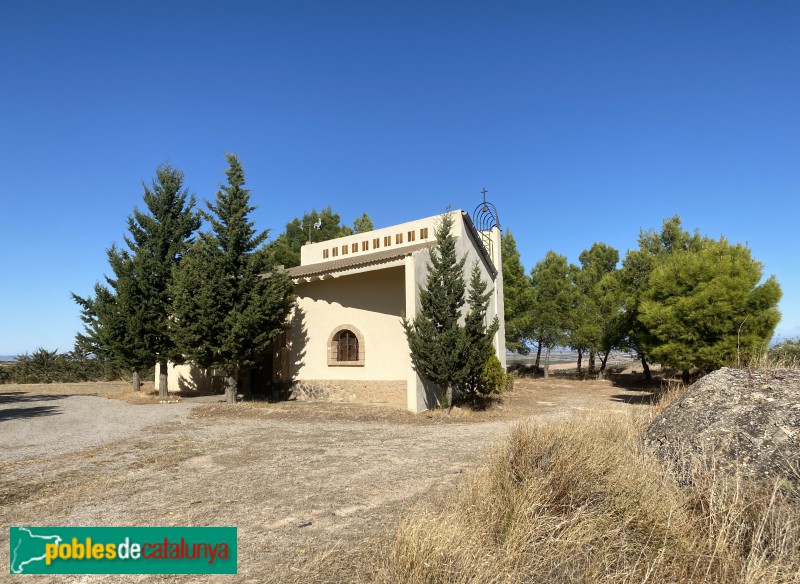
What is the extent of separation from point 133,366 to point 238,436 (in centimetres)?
1024

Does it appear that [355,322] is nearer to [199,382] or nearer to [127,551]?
[199,382]

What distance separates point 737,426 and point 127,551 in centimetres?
555

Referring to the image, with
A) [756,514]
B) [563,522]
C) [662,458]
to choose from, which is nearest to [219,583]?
[563,522]

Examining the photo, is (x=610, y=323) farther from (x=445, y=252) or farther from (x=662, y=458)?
(x=662, y=458)

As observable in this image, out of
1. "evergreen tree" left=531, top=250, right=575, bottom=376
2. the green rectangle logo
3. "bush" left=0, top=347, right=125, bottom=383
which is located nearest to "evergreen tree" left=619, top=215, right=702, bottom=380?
"evergreen tree" left=531, top=250, right=575, bottom=376

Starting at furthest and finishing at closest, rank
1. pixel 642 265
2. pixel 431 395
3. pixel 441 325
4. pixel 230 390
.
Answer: pixel 642 265 → pixel 230 390 → pixel 431 395 → pixel 441 325

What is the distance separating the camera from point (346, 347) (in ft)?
53.4

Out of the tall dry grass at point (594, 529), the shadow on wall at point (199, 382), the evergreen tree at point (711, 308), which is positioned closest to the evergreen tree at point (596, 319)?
the evergreen tree at point (711, 308)

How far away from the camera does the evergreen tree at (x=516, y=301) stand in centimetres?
2814

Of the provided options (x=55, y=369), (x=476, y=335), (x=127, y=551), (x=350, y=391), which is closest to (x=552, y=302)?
(x=350, y=391)

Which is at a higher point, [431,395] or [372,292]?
[372,292]

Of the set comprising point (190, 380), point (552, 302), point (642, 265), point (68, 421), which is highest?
point (642, 265)

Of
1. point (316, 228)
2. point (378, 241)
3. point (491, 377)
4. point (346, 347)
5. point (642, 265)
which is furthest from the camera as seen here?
point (316, 228)

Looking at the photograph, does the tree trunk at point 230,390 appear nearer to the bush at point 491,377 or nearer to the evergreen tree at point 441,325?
the evergreen tree at point 441,325
